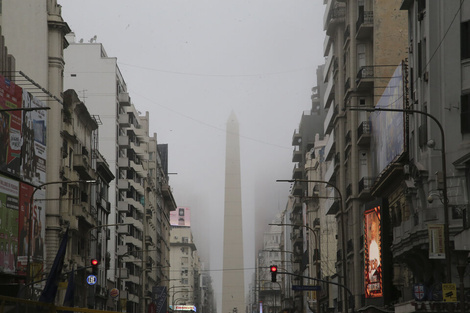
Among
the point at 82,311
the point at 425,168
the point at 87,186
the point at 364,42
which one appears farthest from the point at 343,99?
the point at 82,311

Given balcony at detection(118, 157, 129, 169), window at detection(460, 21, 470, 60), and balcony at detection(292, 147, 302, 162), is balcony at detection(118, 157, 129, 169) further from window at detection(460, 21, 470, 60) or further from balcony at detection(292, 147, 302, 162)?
window at detection(460, 21, 470, 60)

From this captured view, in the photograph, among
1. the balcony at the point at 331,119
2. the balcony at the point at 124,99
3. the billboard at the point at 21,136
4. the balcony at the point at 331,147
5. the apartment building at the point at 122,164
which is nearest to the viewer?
the billboard at the point at 21,136

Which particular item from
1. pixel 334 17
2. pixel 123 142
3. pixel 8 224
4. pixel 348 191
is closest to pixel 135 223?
pixel 123 142

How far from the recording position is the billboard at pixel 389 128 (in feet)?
200

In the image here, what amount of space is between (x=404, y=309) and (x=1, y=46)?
3262 centimetres

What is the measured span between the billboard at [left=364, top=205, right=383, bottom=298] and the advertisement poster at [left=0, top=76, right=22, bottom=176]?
2264 centimetres

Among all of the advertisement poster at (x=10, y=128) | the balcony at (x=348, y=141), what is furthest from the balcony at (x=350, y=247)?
the advertisement poster at (x=10, y=128)

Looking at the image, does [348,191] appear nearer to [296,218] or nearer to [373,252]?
[373,252]

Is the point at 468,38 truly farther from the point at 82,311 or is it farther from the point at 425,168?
the point at 82,311

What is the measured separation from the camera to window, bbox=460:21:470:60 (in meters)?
45.6

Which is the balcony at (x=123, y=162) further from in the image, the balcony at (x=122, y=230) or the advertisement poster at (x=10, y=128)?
the advertisement poster at (x=10, y=128)

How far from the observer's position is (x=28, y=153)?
71.4m

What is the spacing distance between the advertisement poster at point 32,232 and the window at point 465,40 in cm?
2827

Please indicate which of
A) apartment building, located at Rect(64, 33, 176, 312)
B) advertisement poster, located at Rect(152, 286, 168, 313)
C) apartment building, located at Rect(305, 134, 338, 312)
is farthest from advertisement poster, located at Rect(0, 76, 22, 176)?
advertisement poster, located at Rect(152, 286, 168, 313)
